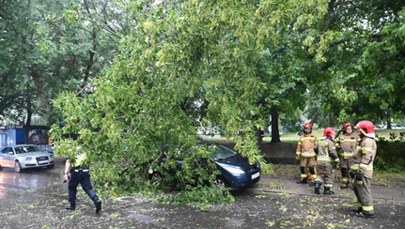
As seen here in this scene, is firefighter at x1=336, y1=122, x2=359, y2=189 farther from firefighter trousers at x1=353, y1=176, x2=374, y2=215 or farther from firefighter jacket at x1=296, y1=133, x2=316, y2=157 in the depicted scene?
firefighter trousers at x1=353, y1=176, x2=374, y2=215

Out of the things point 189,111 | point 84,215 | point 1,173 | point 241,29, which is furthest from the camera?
point 1,173

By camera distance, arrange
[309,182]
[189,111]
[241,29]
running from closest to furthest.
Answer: [241,29]
[189,111]
[309,182]

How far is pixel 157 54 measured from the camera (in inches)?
230

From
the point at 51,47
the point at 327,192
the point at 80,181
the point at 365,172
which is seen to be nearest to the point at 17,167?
the point at 51,47

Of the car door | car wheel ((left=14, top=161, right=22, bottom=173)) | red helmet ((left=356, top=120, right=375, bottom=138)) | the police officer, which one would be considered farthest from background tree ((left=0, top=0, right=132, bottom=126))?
red helmet ((left=356, top=120, right=375, bottom=138))

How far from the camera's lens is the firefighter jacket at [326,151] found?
31.8ft

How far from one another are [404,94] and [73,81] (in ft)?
42.5

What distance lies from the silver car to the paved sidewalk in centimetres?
1094

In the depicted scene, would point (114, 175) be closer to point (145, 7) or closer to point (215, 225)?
point (215, 225)

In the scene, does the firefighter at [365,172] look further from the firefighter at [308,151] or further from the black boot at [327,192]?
the firefighter at [308,151]

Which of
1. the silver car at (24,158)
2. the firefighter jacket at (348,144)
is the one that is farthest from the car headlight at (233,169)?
the silver car at (24,158)

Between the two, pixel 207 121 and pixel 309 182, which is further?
pixel 309 182

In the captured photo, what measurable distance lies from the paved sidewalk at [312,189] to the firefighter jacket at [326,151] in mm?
815

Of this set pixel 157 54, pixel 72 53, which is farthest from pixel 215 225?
pixel 72 53
